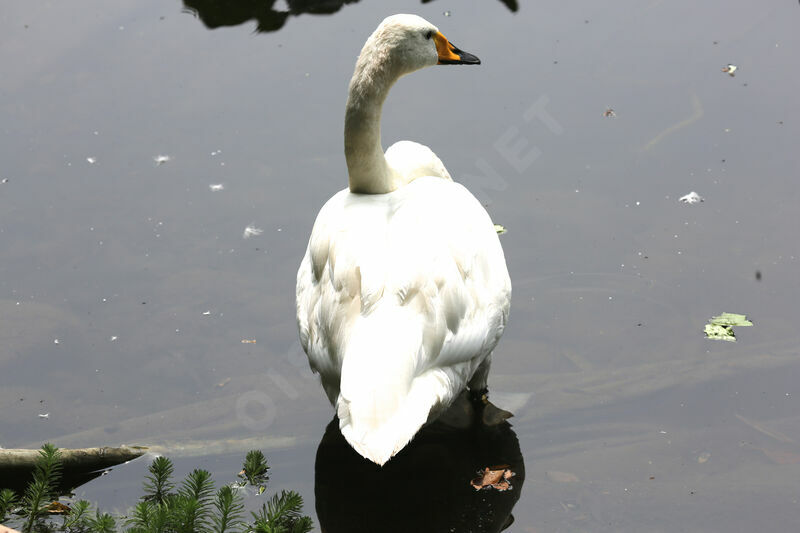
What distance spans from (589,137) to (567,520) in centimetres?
359

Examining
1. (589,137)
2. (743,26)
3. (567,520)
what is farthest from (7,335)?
(743,26)

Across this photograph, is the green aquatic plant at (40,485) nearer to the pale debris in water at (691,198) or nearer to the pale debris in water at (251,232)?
the pale debris in water at (251,232)

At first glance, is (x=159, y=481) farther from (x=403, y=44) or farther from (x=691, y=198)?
(x=691, y=198)

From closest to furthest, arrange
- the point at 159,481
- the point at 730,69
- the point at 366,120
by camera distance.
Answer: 1. the point at 159,481
2. the point at 366,120
3. the point at 730,69

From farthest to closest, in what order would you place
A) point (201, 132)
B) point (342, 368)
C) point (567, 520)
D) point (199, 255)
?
point (201, 132), point (199, 255), point (567, 520), point (342, 368)

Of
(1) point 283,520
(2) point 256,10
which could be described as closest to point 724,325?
(1) point 283,520

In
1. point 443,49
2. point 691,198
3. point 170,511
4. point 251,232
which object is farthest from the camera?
point 251,232

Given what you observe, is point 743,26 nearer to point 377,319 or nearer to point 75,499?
point 377,319

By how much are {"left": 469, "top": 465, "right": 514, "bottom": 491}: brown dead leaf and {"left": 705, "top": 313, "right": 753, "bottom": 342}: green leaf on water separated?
1568mm

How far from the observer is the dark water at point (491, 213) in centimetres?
509

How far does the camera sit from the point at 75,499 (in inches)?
193

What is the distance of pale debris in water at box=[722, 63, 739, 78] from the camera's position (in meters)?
7.79

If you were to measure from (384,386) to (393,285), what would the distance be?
57 cm

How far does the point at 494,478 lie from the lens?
16.1 feet
